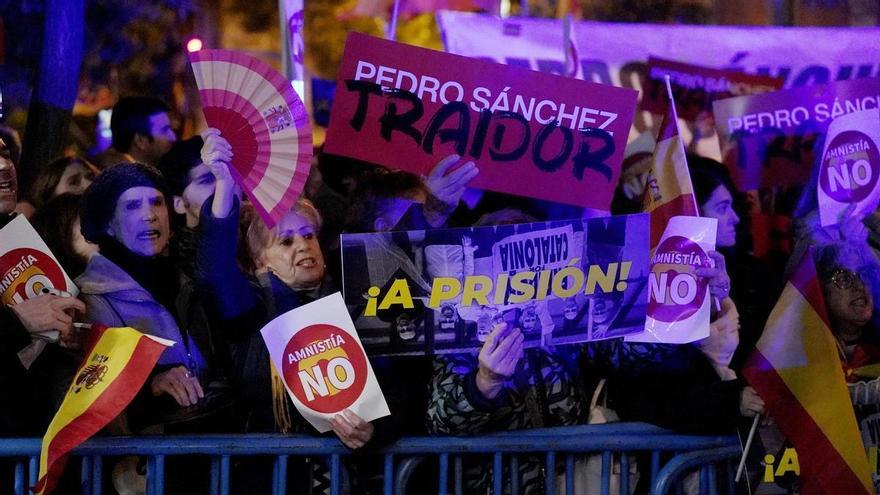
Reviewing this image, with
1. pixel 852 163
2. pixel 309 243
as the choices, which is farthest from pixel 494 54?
pixel 309 243

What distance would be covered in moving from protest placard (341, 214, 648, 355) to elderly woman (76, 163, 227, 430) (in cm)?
60

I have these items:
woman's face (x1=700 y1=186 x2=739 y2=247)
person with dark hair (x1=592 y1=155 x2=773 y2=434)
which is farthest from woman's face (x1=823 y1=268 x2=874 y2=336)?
woman's face (x1=700 y1=186 x2=739 y2=247)

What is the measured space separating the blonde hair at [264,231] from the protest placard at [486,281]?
15.3 inches

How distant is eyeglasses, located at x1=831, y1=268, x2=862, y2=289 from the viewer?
16.7ft

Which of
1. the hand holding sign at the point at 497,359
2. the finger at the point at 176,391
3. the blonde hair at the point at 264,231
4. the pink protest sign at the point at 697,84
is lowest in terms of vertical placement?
the finger at the point at 176,391

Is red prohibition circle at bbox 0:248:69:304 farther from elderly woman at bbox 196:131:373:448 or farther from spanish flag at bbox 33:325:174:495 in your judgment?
elderly woman at bbox 196:131:373:448

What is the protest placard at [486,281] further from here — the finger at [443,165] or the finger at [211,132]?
the finger at [211,132]

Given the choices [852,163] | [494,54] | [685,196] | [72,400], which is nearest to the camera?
[72,400]

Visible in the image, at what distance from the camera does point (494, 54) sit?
7.93m

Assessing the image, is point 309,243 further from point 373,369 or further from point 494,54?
point 494,54

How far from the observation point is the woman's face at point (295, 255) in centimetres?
461

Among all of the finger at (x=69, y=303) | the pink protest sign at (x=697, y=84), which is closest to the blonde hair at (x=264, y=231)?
the finger at (x=69, y=303)

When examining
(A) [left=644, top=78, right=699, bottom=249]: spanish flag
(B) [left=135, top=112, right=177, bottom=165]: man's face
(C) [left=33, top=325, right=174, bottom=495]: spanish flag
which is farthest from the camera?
(B) [left=135, top=112, right=177, bottom=165]: man's face

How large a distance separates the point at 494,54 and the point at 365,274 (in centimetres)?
378
